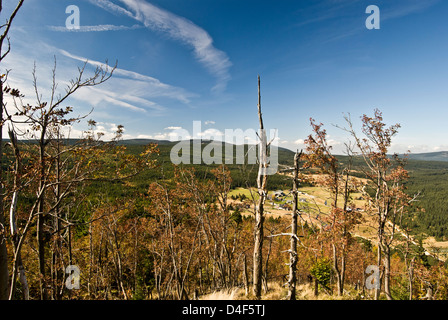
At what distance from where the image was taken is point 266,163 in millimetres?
6910

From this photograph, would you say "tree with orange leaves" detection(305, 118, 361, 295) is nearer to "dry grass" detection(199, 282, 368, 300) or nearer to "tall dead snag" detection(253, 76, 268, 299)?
"dry grass" detection(199, 282, 368, 300)

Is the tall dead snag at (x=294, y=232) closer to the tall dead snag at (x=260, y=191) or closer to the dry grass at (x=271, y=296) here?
the tall dead snag at (x=260, y=191)

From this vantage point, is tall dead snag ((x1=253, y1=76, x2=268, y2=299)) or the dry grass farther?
the dry grass

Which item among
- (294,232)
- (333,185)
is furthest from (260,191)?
(333,185)

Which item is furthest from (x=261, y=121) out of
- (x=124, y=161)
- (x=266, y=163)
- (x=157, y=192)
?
(x=157, y=192)

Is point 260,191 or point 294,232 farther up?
point 260,191

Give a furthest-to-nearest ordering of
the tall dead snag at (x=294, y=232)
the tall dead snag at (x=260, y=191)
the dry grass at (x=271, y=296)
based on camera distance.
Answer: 1. the dry grass at (x=271, y=296)
2. the tall dead snag at (x=294, y=232)
3. the tall dead snag at (x=260, y=191)

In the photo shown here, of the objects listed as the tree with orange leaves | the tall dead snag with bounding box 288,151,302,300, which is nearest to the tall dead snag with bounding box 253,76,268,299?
the tall dead snag with bounding box 288,151,302,300

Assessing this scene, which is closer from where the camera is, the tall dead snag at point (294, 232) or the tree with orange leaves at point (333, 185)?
the tall dead snag at point (294, 232)

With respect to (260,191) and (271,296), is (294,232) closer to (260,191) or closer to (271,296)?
(260,191)

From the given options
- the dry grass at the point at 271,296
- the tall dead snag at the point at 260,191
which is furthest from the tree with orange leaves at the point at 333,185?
the tall dead snag at the point at 260,191

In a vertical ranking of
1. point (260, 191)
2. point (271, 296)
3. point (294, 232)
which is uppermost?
point (260, 191)
